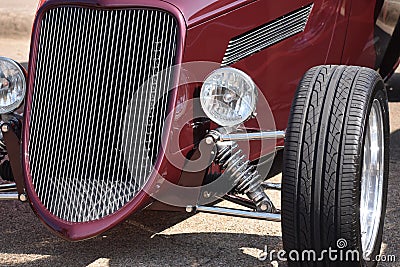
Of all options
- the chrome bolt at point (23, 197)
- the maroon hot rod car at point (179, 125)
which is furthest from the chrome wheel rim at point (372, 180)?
the chrome bolt at point (23, 197)

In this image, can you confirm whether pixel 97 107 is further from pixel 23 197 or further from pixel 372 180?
pixel 372 180

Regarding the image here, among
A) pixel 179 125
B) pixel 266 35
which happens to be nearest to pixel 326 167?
pixel 179 125

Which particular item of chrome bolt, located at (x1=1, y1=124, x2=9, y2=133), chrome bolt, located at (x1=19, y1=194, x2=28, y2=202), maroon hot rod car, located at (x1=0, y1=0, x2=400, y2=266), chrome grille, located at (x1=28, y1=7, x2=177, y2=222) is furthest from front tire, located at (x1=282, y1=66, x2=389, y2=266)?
chrome bolt, located at (x1=1, y1=124, x2=9, y2=133)

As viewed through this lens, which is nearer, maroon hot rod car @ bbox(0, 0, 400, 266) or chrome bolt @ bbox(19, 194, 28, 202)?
maroon hot rod car @ bbox(0, 0, 400, 266)

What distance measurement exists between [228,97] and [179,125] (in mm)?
252

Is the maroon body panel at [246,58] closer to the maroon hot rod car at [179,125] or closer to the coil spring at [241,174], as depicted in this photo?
the maroon hot rod car at [179,125]

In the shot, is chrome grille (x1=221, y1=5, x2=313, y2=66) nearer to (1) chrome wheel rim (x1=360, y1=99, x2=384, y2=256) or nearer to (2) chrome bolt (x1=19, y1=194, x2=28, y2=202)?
(1) chrome wheel rim (x1=360, y1=99, x2=384, y2=256)

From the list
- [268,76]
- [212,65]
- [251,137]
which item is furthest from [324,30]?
[251,137]

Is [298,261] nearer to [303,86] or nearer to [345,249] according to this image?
[345,249]

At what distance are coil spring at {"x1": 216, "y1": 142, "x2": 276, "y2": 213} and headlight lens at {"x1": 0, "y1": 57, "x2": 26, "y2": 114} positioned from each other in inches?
42.1

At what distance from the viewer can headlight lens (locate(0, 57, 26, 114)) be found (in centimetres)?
400

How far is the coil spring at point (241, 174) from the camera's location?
3609mm

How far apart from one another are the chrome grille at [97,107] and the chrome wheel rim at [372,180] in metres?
0.97

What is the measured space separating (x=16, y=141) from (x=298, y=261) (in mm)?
1468
